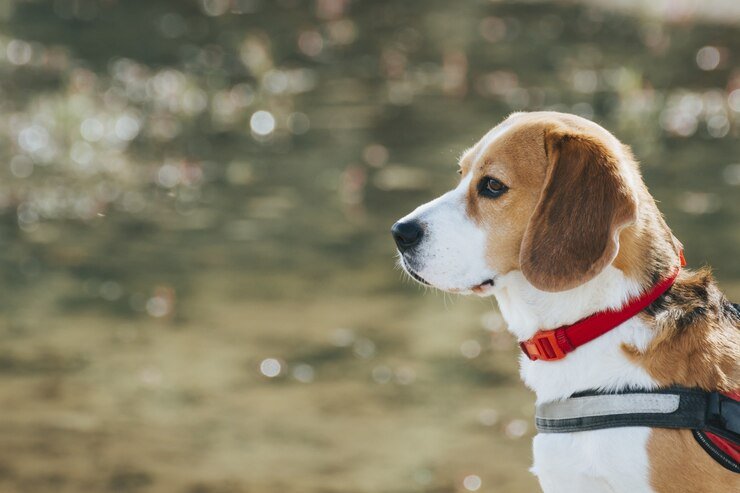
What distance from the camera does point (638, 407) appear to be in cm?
366

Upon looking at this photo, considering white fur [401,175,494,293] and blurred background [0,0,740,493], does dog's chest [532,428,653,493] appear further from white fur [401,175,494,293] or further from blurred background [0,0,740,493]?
blurred background [0,0,740,493]

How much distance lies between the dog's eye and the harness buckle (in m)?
0.54

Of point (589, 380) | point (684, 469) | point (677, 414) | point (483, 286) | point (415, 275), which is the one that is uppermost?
point (415, 275)

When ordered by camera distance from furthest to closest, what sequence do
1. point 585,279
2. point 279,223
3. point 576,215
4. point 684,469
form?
point 279,223 → point 576,215 → point 585,279 → point 684,469

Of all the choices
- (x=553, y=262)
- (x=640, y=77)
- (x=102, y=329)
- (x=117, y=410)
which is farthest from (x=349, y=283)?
(x=640, y=77)

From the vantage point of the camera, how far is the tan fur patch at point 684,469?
3578 millimetres

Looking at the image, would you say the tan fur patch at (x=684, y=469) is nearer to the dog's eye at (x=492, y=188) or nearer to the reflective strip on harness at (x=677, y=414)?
the reflective strip on harness at (x=677, y=414)

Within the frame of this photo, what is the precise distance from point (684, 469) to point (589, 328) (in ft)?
1.73

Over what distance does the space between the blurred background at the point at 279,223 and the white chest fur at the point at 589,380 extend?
2.15 m

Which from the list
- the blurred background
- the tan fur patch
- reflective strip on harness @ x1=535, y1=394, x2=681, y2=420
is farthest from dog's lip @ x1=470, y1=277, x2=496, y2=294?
the blurred background

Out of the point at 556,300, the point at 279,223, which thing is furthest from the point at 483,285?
the point at 279,223

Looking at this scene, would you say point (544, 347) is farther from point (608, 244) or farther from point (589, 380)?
point (608, 244)

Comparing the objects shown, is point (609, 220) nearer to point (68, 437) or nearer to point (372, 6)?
point (68, 437)

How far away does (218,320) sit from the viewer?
26.5ft
